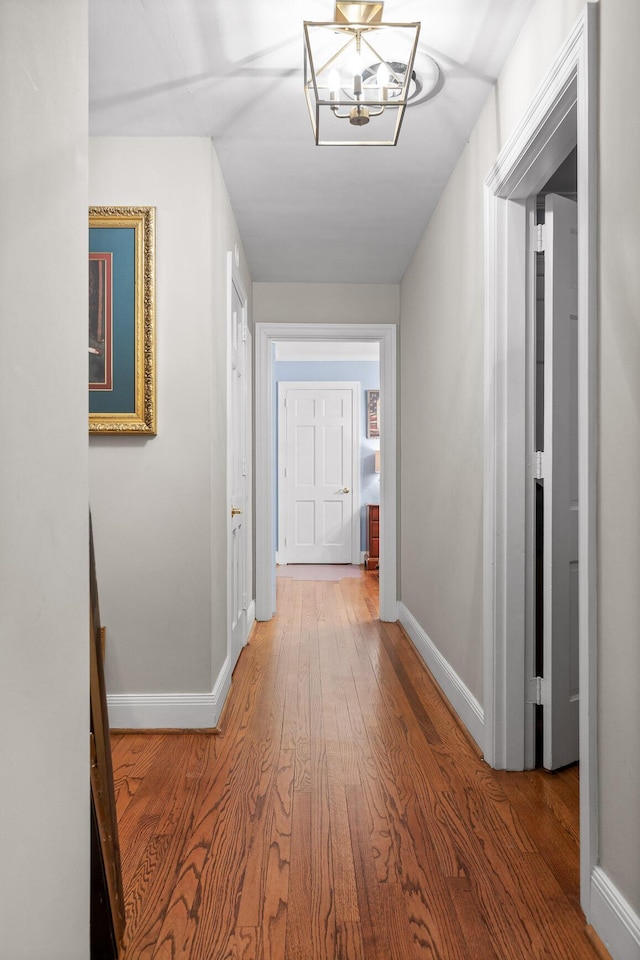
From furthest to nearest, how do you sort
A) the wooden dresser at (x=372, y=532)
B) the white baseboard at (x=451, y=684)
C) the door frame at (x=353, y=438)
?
the door frame at (x=353, y=438) → the wooden dresser at (x=372, y=532) → the white baseboard at (x=451, y=684)

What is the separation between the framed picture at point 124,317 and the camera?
2619mm

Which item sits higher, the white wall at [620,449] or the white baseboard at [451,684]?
the white wall at [620,449]

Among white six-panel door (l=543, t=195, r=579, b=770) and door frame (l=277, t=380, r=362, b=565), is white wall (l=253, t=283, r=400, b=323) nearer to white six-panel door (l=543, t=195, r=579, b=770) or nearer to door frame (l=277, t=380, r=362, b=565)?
white six-panel door (l=543, t=195, r=579, b=770)

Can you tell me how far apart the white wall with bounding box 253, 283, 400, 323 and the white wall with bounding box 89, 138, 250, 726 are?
199 cm

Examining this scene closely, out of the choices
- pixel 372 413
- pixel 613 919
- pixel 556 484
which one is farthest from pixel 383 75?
pixel 372 413

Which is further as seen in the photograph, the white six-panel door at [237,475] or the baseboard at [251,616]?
the baseboard at [251,616]

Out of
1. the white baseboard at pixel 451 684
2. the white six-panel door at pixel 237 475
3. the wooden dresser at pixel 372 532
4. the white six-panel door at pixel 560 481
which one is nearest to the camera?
the white six-panel door at pixel 560 481

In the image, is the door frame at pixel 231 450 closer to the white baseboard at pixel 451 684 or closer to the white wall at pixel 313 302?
the white wall at pixel 313 302

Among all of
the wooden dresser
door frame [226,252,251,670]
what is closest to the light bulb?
door frame [226,252,251,670]

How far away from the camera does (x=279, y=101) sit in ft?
7.82

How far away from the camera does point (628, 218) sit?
4.46ft

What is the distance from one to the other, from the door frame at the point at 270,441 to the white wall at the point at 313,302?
0.20 ft

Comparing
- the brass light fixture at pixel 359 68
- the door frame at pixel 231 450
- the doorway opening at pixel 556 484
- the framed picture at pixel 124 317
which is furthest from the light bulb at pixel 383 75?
the door frame at pixel 231 450

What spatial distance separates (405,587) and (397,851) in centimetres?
276
